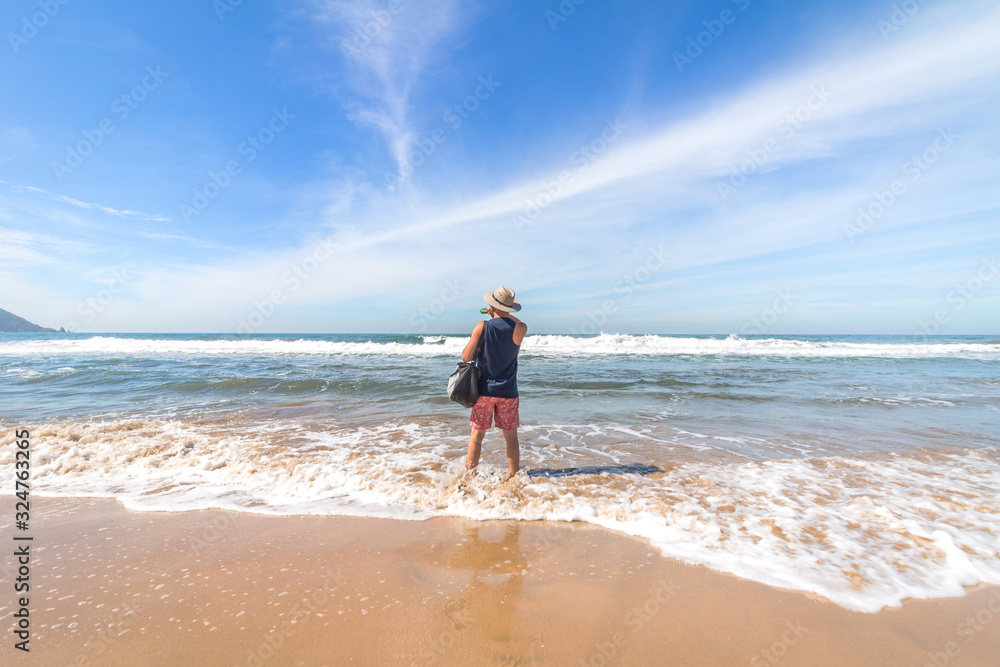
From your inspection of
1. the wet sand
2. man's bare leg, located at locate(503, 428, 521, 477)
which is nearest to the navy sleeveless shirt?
man's bare leg, located at locate(503, 428, 521, 477)

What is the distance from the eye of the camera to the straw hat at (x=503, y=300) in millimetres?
4344

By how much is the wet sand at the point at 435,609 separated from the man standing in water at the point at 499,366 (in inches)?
50.4

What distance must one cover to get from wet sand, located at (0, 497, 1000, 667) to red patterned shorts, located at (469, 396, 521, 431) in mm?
1281

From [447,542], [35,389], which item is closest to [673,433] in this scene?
[447,542]

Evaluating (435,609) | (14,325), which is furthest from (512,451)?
(14,325)

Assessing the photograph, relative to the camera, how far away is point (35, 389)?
426 inches

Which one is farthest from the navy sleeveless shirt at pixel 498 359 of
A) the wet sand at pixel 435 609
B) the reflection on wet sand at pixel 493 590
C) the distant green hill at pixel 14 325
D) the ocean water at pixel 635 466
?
the distant green hill at pixel 14 325

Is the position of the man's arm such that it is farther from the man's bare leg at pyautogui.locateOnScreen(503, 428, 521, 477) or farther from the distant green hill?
the distant green hill

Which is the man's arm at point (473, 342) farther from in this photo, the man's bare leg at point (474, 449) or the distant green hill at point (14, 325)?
the distant green hill at point (14, 325)

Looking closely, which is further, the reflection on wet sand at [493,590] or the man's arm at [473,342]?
the man's arm at [473,342]

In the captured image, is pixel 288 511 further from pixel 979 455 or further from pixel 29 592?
pixel 979 455

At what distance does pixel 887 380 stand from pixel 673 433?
38.4 feet

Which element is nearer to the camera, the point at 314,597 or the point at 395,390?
the point at 314,597

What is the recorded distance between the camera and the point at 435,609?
2.43 meters
